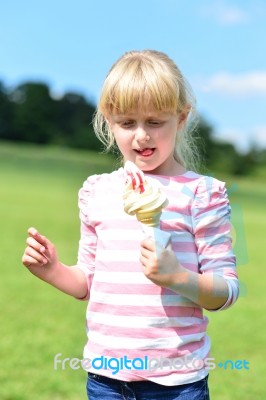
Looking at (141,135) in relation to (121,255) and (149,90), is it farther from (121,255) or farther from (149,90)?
(121,255)

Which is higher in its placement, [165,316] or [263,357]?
[165,316]

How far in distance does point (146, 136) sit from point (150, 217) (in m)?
0.24

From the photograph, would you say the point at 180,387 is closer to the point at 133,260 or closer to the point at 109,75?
the point at 133,260

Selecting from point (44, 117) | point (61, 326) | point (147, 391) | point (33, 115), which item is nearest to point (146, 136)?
point (147, 391)

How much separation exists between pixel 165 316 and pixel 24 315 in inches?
173

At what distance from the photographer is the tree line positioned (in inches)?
1585

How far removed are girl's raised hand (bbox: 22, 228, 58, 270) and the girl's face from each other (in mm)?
333

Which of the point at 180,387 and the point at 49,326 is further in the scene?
the point at 49,326

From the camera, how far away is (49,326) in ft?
18.9

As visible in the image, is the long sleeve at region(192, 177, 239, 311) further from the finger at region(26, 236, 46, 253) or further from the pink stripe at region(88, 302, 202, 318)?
the finger at region(26, 236, 46, 253)

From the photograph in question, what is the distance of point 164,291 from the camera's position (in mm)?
1892

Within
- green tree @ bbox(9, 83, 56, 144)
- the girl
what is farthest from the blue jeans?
green tree @ bbox(9, 83, 56, 144)

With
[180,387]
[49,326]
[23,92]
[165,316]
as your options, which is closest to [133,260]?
[165,316]

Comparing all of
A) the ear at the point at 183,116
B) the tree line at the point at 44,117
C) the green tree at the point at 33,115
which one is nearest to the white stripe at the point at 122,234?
the ear at the point at 183,116
